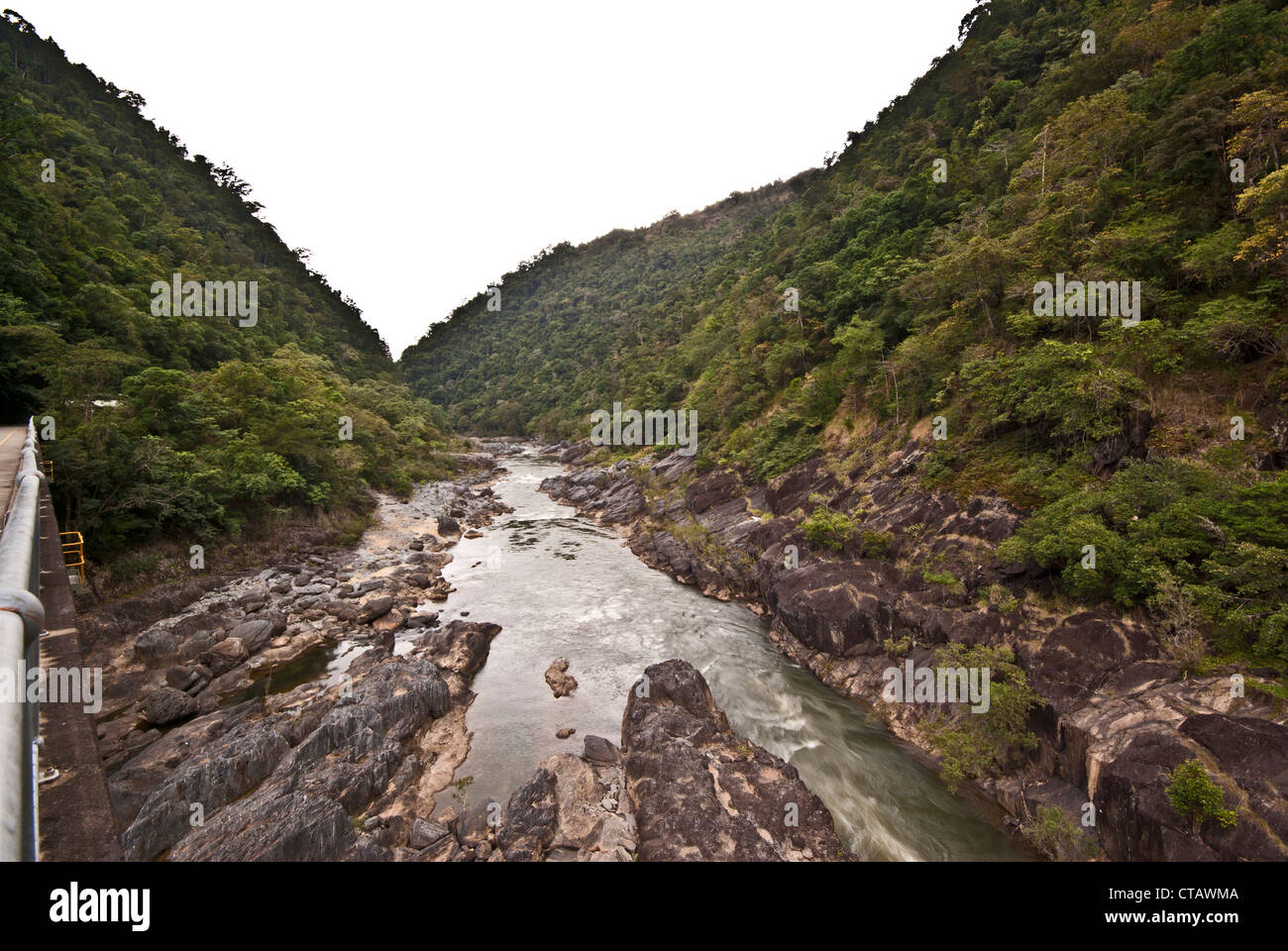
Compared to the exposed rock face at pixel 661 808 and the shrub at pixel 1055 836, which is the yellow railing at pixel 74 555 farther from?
the shrub at pixel 1055 836

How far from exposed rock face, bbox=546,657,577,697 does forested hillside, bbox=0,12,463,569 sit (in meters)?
14.8

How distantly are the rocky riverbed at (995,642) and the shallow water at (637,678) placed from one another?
1.15m

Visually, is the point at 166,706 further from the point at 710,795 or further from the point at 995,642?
the point at 995,642

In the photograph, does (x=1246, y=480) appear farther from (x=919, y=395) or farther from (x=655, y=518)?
(x=655, y=518)

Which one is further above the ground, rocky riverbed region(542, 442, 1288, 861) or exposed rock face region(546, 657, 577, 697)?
rocky riverbed region(542, 442, 1288, 861)

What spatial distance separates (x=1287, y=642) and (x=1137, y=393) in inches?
290

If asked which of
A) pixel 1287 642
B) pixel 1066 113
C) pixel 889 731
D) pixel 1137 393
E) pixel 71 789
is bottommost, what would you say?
pixel 889 731

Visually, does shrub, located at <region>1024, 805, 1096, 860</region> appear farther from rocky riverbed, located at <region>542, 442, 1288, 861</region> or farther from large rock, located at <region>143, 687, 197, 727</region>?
large rock, located at <region>143, 687, 197, 727</region>

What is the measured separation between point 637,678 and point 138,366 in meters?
29.7

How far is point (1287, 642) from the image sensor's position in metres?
8.73

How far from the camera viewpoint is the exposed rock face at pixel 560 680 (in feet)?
51.5

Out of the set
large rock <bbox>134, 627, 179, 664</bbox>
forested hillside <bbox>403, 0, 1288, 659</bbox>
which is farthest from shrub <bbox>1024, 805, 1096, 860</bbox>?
large rock <bbox>134, 627, 179, 664</bbox>

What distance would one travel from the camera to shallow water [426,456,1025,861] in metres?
11.4

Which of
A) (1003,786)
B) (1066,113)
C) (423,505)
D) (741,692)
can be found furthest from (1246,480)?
(423,505)
